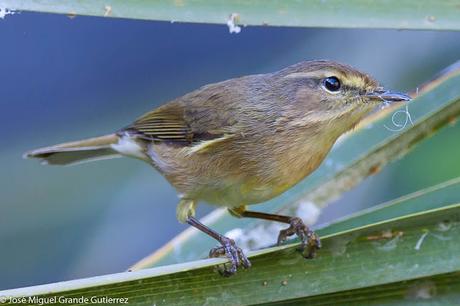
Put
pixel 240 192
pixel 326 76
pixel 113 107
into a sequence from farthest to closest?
pixel 113 107
pixel 326 76
pixel 240 192

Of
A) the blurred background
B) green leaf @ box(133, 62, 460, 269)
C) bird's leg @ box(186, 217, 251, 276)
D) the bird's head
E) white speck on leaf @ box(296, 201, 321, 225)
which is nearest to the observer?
bird's leg @ box(186, 217, 251, 276)

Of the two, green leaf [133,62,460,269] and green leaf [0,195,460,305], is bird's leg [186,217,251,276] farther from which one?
green leaf [0,195,460,305]

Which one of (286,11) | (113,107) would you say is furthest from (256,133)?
(113,107)

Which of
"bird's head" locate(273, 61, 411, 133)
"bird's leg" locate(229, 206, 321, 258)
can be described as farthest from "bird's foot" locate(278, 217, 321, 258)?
"bird's head" locate(273, 61, 411, 133)

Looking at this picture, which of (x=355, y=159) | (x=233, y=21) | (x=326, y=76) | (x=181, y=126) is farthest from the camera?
(x=181, y=126)

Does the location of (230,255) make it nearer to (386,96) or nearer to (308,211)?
(308,211)

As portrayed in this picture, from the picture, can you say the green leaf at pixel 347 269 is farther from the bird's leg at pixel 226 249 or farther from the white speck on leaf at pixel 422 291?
the bird's leg at pixel 226 249

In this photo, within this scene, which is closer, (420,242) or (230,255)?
(420,242)
